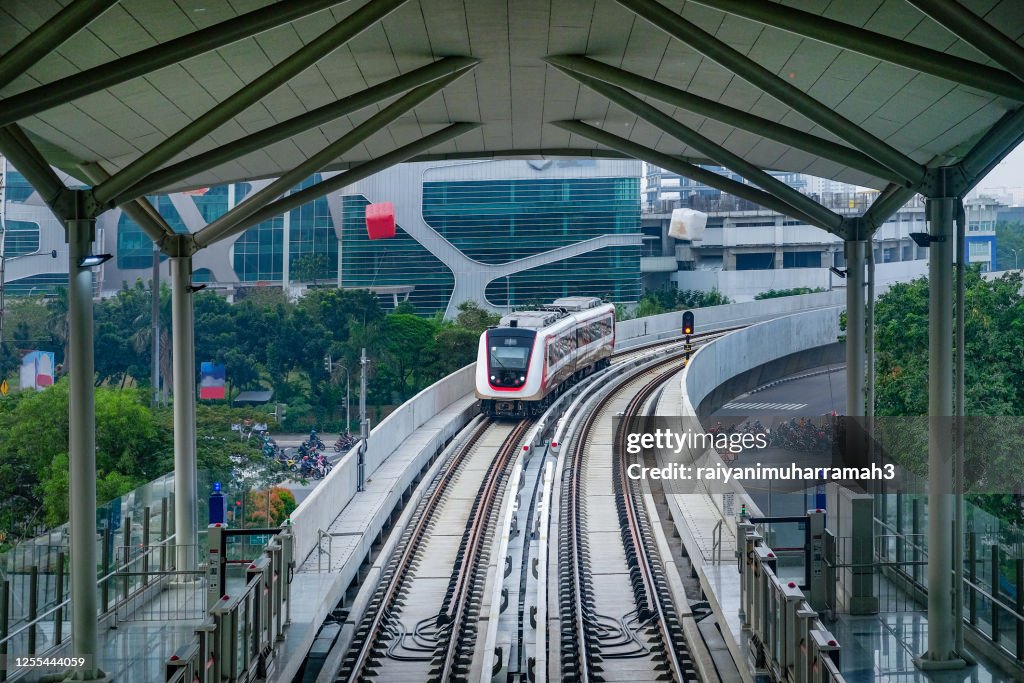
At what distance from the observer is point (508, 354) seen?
23.0 meters

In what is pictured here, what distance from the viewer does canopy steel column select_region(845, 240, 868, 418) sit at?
10883 millimetres

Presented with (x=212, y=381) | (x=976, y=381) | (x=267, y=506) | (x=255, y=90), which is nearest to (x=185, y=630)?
(x=267, y=506)

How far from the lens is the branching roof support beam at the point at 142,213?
1022 centimetres

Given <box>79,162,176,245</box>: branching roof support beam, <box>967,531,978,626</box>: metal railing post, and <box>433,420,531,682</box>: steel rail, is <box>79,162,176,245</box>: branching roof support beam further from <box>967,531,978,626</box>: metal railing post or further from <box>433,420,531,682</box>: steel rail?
<box>967,531,978,626</box>: metal railing post

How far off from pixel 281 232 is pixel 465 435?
31.4 meters

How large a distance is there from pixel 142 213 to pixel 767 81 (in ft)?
18.8

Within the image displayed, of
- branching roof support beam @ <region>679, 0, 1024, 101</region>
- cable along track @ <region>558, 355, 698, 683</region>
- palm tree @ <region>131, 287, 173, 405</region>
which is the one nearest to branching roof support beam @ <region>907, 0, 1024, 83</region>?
branching roof support beam @ <region>679, 0, 1024, 101</region>

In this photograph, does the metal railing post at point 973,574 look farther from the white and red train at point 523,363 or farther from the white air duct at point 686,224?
the white air duct at point 686,224

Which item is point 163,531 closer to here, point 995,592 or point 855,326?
point 855,326

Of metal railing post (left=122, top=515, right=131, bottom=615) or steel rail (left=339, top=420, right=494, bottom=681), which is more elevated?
metal railing post (left=122, top=515, right=131, bottom=615)

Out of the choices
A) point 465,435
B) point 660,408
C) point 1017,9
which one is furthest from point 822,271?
point 1017,9

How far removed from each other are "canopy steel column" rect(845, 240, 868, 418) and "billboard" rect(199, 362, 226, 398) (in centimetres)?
3216

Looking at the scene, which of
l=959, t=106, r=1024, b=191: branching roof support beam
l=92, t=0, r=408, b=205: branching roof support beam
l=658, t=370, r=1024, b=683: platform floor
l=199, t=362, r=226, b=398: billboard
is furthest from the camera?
l=199, t=362, r=226, b=398: billboard

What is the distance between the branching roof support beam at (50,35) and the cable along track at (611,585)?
5.82 meters
